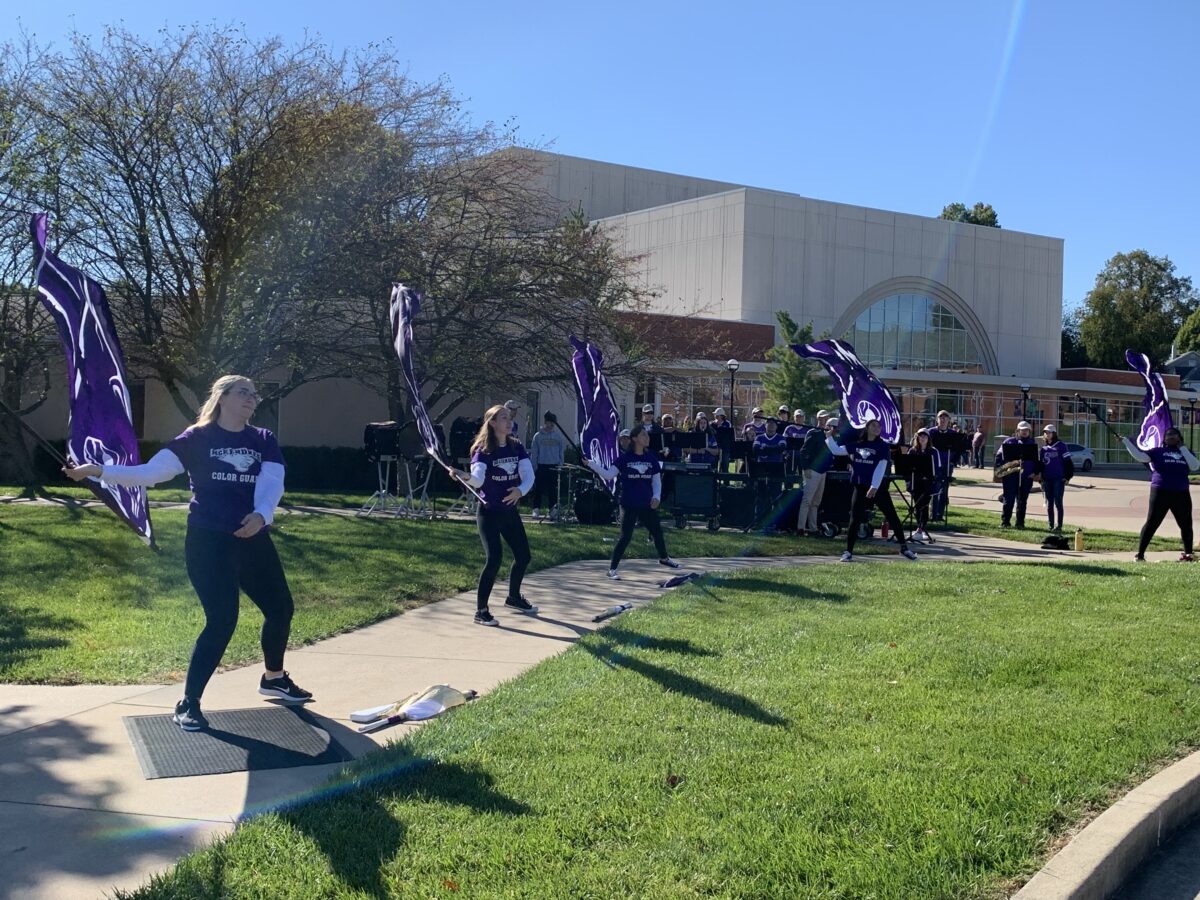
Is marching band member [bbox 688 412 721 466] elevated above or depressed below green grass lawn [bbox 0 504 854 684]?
above

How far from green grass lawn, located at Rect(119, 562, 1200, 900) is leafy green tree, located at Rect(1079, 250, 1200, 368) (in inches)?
3246

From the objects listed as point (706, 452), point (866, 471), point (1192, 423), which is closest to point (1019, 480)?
point (706, 452)

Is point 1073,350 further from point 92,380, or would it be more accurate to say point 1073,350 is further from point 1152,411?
point 92,380

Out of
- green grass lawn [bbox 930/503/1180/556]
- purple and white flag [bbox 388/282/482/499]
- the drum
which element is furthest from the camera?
the drum

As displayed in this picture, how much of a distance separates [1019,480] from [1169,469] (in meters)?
5.02

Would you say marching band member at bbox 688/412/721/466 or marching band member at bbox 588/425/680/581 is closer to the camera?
marching band member at bbox 588/425/680/581

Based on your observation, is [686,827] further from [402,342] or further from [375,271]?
[375,271]

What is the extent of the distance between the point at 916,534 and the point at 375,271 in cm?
1048

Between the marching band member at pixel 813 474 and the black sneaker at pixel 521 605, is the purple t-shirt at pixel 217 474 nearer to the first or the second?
the black sneaker at pixel 521 605

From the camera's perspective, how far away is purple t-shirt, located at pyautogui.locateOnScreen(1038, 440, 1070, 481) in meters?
18.2

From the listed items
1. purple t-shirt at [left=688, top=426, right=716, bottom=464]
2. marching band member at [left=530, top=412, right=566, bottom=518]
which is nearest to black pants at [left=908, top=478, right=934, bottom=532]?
purple t-shirt at [left=688, top=426, right=716, bottom=464]

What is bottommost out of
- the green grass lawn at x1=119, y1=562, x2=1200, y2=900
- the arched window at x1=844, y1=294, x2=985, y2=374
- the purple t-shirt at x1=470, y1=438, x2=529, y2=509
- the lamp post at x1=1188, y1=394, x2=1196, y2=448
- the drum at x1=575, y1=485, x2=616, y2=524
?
the green grass lawn at x1=119, y1=562, x2=1200, y2=900

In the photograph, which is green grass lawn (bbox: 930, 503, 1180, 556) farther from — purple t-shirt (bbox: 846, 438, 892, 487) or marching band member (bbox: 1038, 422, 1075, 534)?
purple t-shirt (bbox: 846, 438, 892, 487)

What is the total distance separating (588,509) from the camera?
17766mm
